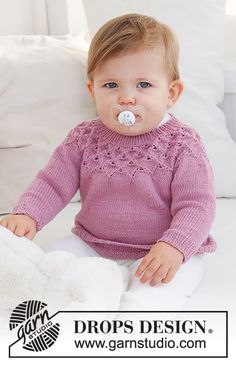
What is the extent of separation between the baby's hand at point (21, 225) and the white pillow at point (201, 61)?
60 centimetres

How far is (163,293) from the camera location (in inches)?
45.8

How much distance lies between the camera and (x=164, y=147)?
128cm

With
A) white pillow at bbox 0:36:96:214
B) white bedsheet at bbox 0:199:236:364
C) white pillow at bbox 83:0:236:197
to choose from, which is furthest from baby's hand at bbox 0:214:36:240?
white pillow at bbox 83:0:236:197

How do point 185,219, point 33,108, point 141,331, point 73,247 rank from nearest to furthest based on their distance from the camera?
point 141,331 < point 185,219 < point 73,247 < point 33,108

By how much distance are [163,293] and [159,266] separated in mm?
50

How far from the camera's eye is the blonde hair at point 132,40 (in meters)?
1.22

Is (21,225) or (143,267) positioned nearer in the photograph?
(143,267)

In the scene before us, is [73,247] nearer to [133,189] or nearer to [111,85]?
[133,189]

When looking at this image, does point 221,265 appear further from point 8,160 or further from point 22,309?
point 8,160

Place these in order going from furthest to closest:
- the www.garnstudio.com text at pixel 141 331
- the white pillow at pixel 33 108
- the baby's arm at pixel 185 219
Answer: the white pillow at pixel 33 108, the baby's arm at pixel 185 219, the www.garnstudio.com text at pixel 141 331

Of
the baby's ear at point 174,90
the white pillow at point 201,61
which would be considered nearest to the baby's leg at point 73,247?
the baby's ear at point 174,90

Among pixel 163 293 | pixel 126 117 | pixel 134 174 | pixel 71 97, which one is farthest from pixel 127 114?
pixel 71 97

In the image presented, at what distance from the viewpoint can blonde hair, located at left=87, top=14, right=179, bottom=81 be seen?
1.22m

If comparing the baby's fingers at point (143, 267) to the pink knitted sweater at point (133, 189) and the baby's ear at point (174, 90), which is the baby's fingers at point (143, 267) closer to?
the pink knitted sweater at point (133, 189)
